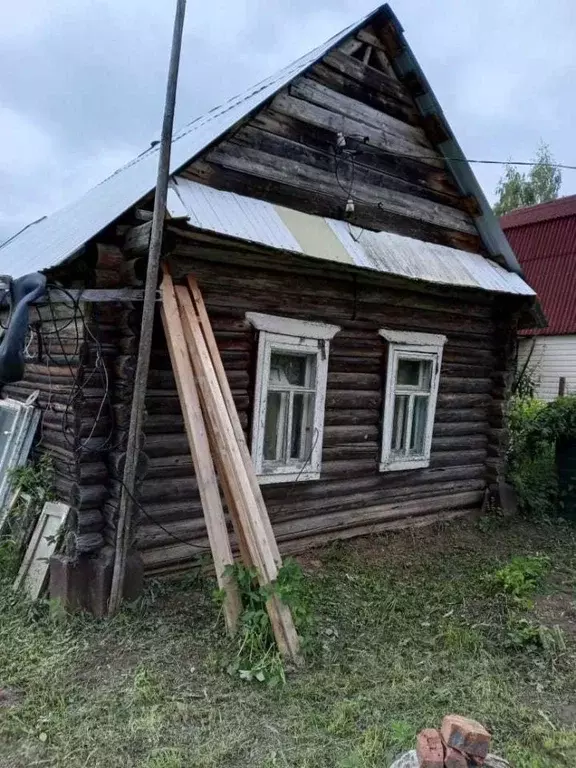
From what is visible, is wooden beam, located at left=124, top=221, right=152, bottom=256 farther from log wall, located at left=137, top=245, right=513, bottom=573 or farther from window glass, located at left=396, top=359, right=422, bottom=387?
window glass, located at left=396, top=359, right=422, bottom=387

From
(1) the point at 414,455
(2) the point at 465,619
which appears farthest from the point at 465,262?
(2) the point at 465,619

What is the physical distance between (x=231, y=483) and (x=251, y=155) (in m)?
3.13

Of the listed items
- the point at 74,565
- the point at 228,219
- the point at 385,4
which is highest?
the point at 385,4

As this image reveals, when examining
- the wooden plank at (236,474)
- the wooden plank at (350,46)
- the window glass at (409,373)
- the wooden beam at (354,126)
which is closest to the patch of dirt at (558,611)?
the wooden plank at (236,474)

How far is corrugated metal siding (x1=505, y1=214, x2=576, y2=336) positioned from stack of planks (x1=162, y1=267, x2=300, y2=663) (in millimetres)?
13310

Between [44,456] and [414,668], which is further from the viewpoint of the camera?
[44,456]

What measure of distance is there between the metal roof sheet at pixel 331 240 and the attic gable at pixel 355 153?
199 millimetres

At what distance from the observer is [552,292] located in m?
16.1

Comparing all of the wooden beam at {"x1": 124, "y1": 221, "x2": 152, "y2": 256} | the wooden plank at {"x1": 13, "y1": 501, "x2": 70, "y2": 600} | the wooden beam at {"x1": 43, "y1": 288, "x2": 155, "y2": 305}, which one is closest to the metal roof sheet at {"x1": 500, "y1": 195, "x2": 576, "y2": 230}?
the wooden beam at {"x1": 124, "y1": 221, "x2": 152, "y2": 256}

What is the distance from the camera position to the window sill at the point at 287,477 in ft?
18.7

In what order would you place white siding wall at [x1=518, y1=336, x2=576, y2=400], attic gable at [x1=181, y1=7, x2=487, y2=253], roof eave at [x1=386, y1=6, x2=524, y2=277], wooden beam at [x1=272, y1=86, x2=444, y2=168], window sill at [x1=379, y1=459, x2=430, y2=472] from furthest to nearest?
white siding wall at [x1=518, y1=336, x2=576, y2=400], window sill at [x1=379, y1=459, x2=430, y2=472], roof eave at [x1=386, y1=6, x2=524, y2=277], wooden beam at [x1=272, y1=86, x2=444, y2=168], attic gable at [x1=181, y1=7, x2=487, y2=253]

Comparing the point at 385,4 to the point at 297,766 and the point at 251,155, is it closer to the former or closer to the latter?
the point at 251,155

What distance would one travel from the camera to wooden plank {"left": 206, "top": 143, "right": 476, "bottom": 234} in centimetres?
544

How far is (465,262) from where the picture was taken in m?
7.10
